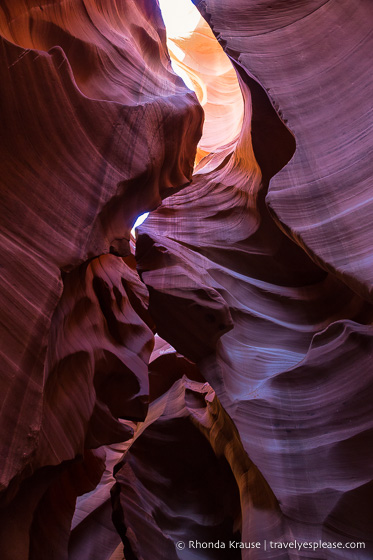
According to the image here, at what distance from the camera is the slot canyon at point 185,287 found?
13.7 feet

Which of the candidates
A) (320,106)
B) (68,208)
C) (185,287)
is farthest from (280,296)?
(68,208)

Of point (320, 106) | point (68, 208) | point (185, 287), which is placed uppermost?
point (68, 208)

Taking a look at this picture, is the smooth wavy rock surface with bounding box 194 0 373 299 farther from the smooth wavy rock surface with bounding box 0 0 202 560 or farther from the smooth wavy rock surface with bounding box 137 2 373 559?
the smooth wavy rock surface with bounding box 0 0 202 560

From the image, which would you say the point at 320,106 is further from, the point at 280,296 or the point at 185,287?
the point at 280,296

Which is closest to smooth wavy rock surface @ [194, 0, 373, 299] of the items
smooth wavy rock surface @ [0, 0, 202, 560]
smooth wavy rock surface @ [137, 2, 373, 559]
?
smooth wavy rock surface @ [137, 2, 373, 559]

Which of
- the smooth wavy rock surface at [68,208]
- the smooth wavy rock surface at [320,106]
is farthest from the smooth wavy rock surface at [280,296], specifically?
the smooth wavy rock surface at [68,208]

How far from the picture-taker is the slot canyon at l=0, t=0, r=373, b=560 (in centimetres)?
418

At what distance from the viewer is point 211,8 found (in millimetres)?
6848

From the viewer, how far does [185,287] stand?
6461 mm

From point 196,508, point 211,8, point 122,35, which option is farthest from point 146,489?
point 211,8

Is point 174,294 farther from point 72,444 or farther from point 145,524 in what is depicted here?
point 145,524

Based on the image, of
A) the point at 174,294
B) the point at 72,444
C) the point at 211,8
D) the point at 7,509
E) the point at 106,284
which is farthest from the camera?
the point at 106,284

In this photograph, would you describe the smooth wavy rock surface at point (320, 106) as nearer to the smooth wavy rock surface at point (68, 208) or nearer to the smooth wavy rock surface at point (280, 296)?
the smooth wavy rock surface at point (280, 296)

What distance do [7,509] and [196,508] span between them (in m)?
3.62
